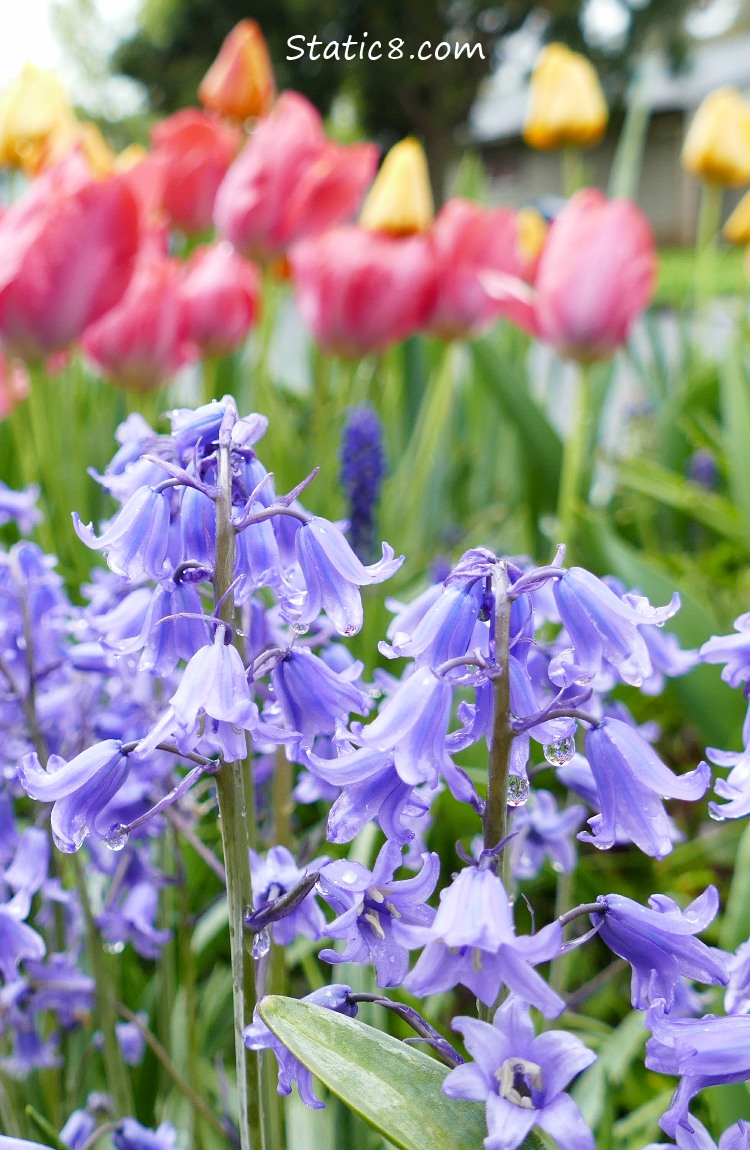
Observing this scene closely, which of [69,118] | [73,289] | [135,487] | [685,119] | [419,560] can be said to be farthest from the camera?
[685,119]

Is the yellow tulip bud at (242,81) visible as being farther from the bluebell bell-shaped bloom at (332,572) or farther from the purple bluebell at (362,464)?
the bluebell bell-shaped bloom at (332,572)

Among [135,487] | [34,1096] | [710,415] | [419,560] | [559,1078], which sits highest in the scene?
[135,487]

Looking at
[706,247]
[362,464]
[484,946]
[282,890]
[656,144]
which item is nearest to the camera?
[484,946]

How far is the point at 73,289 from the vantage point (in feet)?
5.02

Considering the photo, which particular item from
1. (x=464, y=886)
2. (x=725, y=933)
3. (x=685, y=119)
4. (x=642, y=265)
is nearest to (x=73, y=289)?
(x=642, y=265)

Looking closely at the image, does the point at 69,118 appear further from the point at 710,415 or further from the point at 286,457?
the point at 710,415

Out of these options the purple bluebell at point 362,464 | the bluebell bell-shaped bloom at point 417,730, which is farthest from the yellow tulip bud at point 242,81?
the bluebell bell-shaped bloom at point 417,730

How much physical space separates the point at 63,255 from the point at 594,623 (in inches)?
45.4

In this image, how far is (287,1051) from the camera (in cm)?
56

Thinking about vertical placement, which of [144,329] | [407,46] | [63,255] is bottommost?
[407,46]

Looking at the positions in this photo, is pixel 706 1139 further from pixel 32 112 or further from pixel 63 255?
pixel 32 112

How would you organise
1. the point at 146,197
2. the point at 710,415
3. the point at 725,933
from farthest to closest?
the point at 710,415, the point at 146,197, the point at 725,933

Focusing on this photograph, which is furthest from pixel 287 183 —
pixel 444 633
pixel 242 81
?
pixel 444 633

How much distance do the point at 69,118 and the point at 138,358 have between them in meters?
0.95
